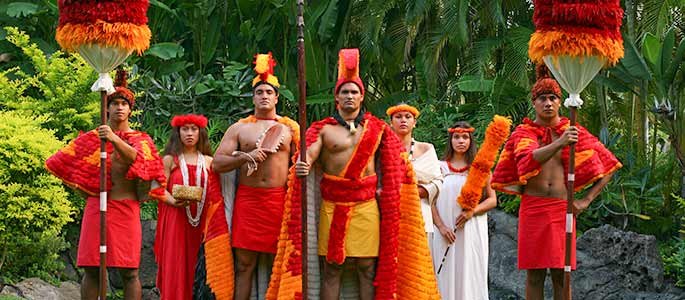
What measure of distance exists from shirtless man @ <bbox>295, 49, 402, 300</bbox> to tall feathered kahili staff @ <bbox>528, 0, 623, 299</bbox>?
3.50ft

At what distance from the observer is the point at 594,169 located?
7234 mm

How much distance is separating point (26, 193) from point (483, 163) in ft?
11.6

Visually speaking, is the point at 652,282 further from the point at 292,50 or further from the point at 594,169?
the point at 292,50

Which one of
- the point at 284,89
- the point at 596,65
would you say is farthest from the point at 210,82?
the point at 596,65

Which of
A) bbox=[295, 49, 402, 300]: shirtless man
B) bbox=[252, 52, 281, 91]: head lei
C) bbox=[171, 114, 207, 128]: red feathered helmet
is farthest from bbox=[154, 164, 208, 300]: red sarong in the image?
bbox=[295, 49, 402, 300]: shirtless man

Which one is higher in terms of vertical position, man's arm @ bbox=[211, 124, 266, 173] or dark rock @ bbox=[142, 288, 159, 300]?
man's arm @ bbox=[211, 124, 266, 173]

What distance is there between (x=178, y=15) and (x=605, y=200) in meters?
5.21

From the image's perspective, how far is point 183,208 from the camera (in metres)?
7.79

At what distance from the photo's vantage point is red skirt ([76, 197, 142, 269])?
7.12 m

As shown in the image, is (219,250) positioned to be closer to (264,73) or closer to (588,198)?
(264,73)

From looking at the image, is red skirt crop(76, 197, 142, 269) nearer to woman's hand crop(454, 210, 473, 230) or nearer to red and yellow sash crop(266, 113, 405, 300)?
red and yellow sash crop(266, 113, 405, 300)

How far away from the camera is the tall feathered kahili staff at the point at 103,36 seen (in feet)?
21.9

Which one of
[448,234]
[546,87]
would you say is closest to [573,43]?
[546,87]

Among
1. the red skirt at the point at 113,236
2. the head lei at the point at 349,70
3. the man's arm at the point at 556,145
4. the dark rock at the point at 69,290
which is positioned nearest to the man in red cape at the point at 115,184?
the red skirt at the point at 113,236
